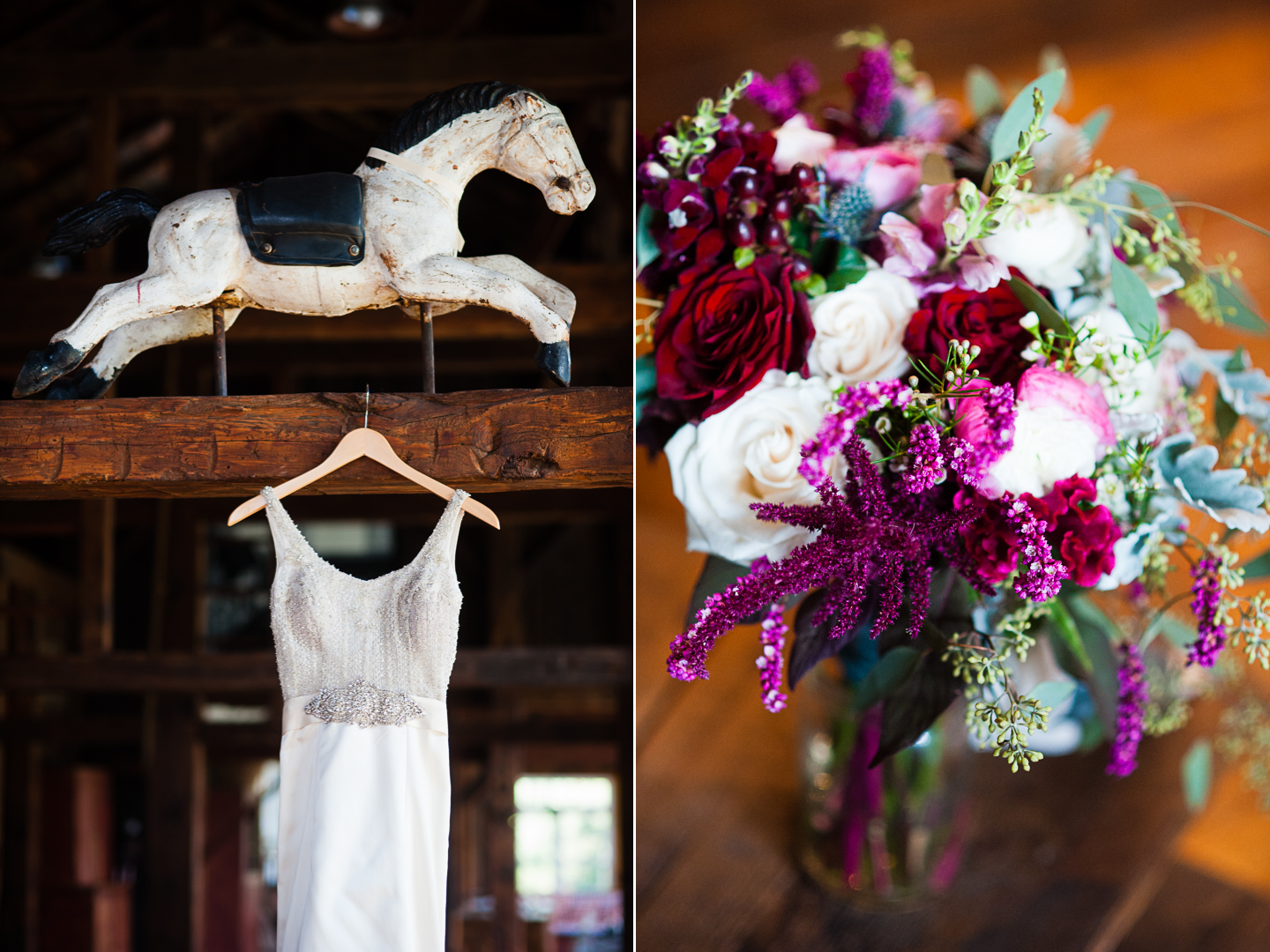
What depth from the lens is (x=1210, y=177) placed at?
1450 mm

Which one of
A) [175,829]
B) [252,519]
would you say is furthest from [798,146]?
[252,519]

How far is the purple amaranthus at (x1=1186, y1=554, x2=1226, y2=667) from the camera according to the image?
73cm

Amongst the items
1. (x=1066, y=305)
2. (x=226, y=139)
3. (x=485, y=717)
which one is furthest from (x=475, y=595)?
(x=1066, y=305)

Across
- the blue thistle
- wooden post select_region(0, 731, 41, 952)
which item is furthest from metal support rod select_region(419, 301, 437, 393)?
wooden post select_region(0, 731, 41, 952)

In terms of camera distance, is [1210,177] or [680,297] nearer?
[680,297]

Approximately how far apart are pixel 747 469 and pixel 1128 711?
41cm

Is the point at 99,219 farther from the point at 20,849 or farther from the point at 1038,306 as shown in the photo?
the point at 20,849

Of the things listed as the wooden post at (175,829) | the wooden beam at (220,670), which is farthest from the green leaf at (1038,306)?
the wooden post at (175,829)

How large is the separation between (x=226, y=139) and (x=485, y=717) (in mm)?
2979

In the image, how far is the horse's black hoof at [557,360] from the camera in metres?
0.78

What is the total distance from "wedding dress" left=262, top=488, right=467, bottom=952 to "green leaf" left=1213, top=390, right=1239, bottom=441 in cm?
72

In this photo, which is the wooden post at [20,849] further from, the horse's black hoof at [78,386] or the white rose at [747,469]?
the white rose at [747,469]

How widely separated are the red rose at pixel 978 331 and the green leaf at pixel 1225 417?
0.92 feet

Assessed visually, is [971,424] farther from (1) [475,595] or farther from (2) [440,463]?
(1) [475,595]
